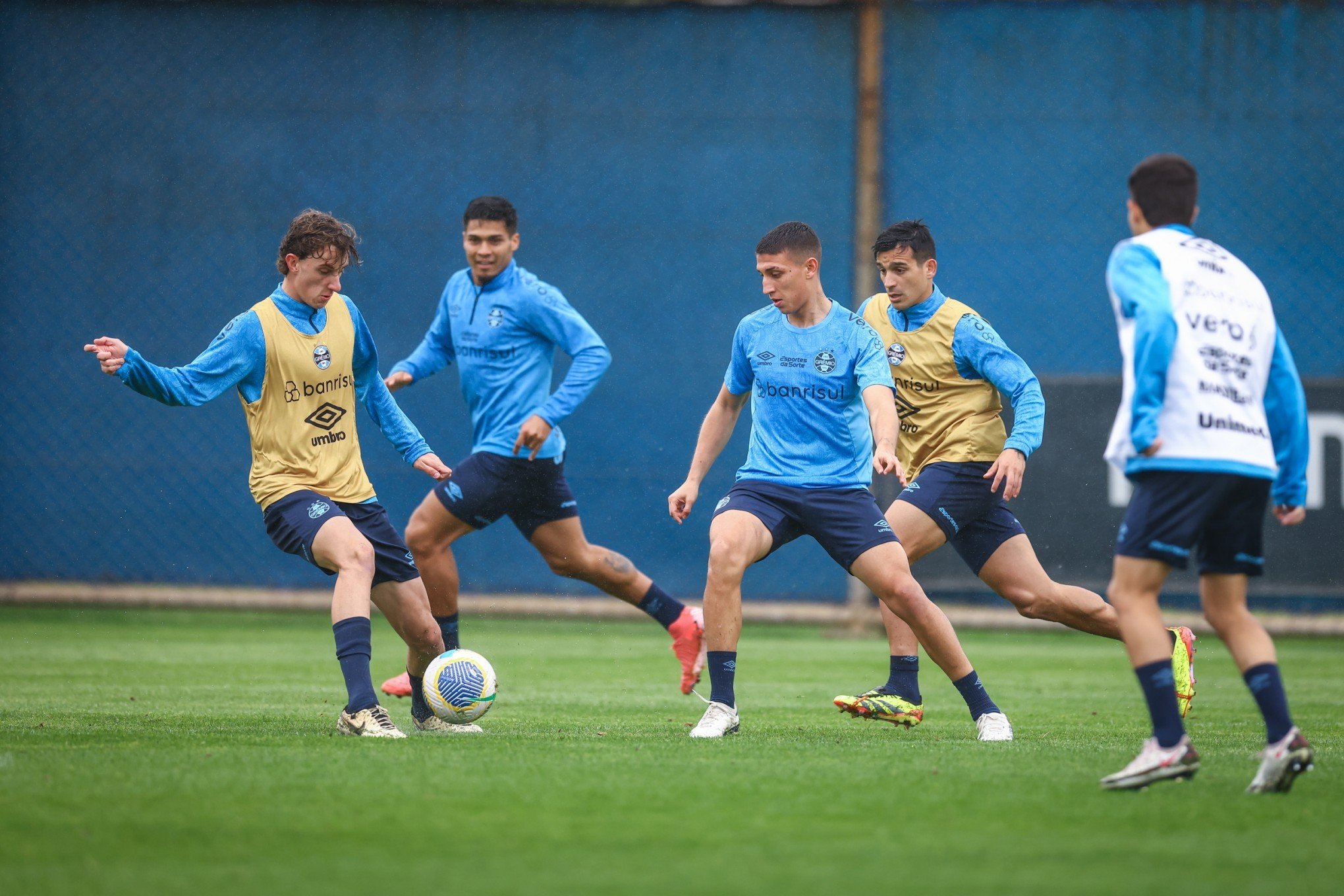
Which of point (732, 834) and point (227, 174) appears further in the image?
point (227, 174)

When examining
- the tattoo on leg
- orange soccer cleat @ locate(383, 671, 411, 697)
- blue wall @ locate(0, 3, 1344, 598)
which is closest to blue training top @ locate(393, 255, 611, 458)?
the tattoo on leg

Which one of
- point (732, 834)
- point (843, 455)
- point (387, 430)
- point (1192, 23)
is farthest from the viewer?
point (1192, 23)

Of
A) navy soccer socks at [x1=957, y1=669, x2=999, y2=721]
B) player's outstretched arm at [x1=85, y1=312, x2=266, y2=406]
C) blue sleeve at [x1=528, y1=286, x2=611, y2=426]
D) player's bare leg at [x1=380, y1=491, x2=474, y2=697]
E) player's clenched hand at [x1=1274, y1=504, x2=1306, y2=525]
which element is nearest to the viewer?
player's clenched hand at [x1=1274, y1=504, x2=1306, y2=525]

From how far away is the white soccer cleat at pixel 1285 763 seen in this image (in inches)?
167

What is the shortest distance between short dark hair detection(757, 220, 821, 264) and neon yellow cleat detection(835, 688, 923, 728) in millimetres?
1794

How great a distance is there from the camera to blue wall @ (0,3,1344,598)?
11984mm

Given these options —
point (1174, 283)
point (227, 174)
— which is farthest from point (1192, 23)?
point (1174, 283)

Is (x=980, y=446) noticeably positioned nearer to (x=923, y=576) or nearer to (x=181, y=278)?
(x=923, y=576)

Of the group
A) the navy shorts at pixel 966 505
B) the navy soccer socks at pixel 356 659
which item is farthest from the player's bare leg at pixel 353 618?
the navy shorts at pixel 966 505

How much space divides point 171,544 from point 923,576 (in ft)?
20.2

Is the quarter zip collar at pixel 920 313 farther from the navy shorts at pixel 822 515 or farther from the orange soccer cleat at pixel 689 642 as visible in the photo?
the orange soccer cleat at pixel 689 642

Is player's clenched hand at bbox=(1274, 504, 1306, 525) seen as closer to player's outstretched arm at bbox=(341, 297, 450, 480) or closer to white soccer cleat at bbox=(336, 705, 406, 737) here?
white soccer cleat at bbox=(336, 705, 406, 737)

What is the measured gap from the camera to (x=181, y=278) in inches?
480

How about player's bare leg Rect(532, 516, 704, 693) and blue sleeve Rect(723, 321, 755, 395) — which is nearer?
blue sleeve Rect(723, 321, 755, 395)
